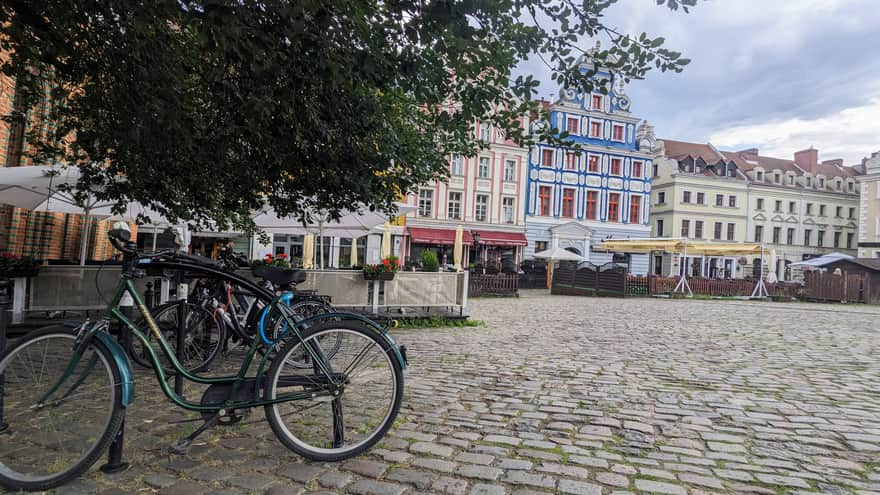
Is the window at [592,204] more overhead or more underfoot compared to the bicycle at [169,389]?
more overhead

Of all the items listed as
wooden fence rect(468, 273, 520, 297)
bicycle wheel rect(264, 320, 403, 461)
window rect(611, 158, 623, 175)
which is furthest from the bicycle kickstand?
window rect(611, 158, 623, 175)

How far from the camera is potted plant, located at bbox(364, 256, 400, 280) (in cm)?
956

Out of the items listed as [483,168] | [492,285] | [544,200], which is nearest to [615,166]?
[544,200]

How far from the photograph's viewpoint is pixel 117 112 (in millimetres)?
5504

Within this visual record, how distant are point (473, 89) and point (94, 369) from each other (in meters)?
3.72

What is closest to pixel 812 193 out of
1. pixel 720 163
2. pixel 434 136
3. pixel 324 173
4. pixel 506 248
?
pixel 720 163

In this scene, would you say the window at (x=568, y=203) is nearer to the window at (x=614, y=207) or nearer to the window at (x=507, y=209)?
the window at (x=614, y=207)

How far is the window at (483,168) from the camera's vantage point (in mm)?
35844

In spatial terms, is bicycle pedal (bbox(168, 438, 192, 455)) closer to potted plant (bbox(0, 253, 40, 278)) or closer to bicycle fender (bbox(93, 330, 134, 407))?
bicycle fender (bbox(93, 330, 134, 407))

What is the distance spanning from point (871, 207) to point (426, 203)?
42.2 metres

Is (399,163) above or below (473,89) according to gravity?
below

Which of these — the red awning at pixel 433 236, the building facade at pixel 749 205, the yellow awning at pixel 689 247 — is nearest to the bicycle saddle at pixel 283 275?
the yellow awning at pixel 689 247

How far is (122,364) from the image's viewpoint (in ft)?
9.20

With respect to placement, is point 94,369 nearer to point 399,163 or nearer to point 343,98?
point 343,98
